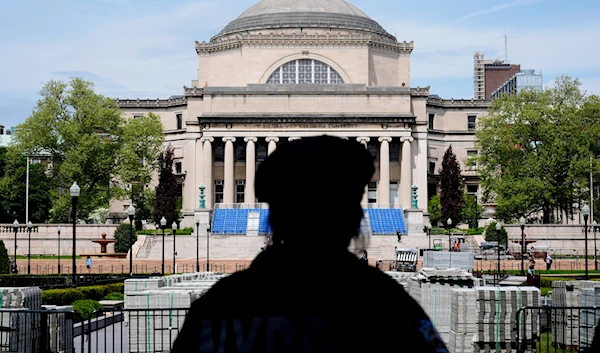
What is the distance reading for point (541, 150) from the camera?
79.1 m

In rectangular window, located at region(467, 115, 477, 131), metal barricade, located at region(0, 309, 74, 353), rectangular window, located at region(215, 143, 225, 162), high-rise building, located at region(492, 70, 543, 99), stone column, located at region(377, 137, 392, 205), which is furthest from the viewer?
high-rise building, located at region(492, 70, 543, 99)

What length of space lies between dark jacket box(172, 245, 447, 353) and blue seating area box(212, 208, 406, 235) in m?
70.7

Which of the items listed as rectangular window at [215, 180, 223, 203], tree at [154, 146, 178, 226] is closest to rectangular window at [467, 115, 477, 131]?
rectangular window at [215, 180, 223, 203]

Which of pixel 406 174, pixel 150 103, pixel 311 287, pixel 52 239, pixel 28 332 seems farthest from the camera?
pixel 150 103

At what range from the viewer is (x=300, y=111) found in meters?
88.1

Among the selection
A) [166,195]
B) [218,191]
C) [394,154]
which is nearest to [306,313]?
[166,195]

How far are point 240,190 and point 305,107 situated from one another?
10.5 m

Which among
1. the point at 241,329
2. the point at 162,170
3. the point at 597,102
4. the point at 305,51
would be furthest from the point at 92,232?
the point at 241,329

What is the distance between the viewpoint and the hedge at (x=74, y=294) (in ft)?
96.6

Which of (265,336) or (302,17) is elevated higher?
(302,17)

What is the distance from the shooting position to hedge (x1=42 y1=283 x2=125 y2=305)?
96.6 feet

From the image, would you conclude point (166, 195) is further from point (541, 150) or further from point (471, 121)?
point (471, 121)

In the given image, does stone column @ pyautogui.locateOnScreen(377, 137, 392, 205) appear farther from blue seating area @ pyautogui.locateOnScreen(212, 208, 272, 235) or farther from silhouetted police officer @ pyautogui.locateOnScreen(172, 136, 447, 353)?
silhouetted police officer @ pyautogui.locateOnScreen(172, 136, 447, 353)

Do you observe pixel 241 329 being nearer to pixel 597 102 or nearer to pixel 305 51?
pixel 597 102
